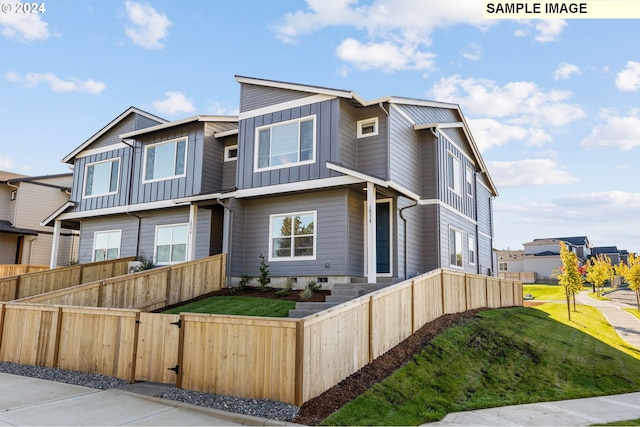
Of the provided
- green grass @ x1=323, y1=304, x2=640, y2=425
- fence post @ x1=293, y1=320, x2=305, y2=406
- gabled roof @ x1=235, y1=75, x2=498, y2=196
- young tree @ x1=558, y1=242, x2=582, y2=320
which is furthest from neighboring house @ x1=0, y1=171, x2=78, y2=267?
young tree @ x1=558, y1=242, x2=582, y2=320

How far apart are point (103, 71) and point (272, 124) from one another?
7.90 m

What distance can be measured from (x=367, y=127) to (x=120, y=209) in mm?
11392

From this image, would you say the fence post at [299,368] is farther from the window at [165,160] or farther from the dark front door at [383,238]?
the window at [165,160]

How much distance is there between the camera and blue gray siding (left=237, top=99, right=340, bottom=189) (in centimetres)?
1388

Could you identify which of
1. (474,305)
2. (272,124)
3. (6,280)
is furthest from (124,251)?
(474,305)

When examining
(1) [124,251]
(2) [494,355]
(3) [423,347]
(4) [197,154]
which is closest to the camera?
(3) [423,347]

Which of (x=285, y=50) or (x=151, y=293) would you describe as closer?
(x=151, y=293)

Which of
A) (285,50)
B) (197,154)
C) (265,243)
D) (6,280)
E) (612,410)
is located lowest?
(612,410)

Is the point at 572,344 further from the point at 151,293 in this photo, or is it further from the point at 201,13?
the point at 201,13

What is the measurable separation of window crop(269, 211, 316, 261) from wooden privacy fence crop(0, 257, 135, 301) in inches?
277

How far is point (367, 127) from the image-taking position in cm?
1481

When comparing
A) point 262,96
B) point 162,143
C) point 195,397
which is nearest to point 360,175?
point 262,96

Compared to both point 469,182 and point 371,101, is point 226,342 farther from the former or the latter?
point 469,182

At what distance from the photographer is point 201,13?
15.2 m
